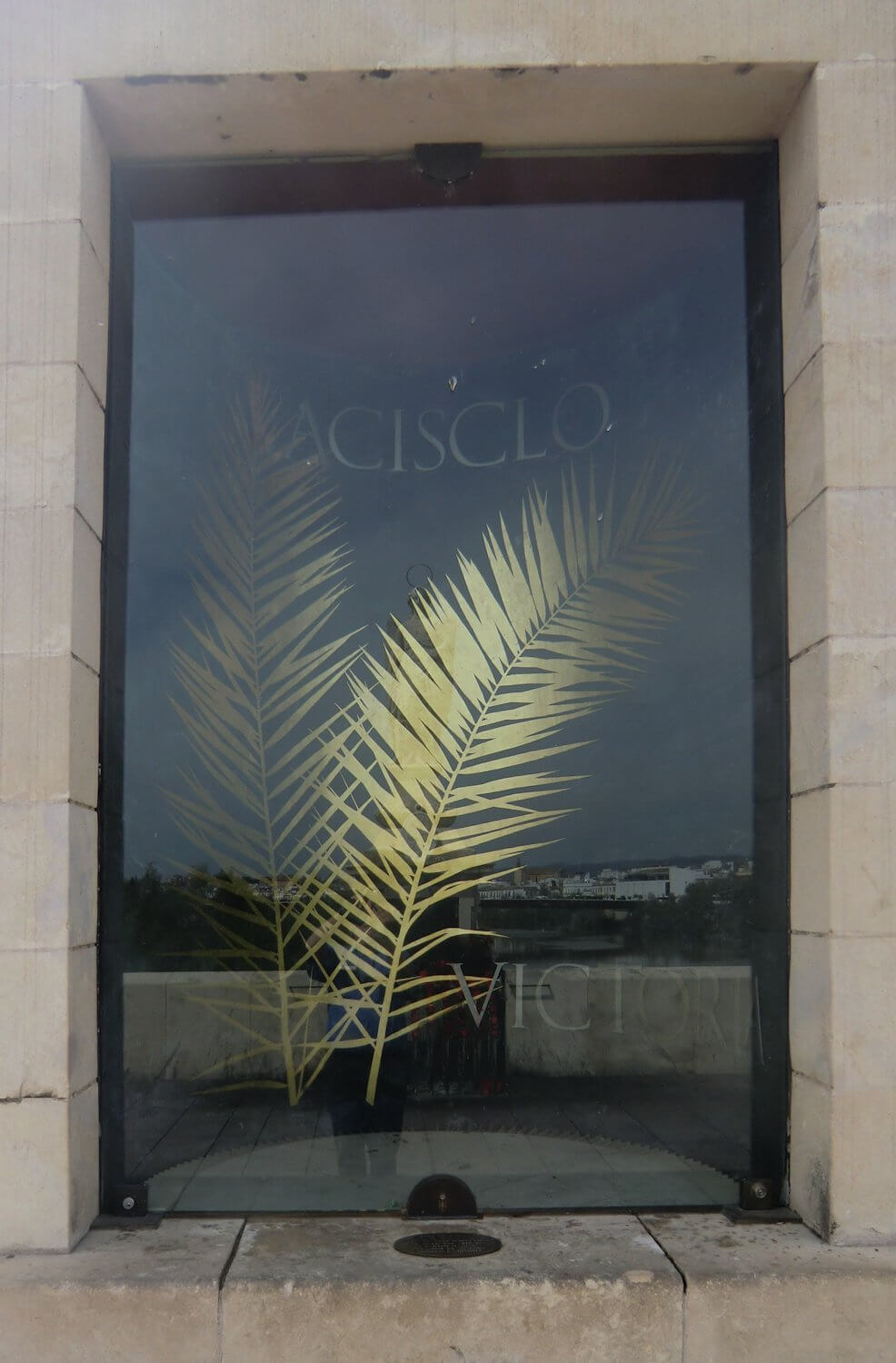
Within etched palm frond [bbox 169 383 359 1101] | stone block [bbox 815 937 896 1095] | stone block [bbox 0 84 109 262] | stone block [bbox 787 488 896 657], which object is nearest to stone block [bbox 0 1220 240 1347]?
etched palm frond [bbox 169 383 359 1101]

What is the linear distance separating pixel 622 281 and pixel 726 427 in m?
0.70

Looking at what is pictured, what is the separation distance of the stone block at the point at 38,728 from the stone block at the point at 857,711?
2492 mm

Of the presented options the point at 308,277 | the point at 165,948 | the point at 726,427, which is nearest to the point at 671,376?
the point at 726,427

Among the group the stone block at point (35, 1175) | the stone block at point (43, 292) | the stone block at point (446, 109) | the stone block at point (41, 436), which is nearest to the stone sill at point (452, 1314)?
the stone block at point (35, 1175)

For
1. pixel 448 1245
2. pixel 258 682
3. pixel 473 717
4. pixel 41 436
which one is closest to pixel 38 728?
pixel 258 682

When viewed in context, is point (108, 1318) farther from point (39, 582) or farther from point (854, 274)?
point (854, 274)

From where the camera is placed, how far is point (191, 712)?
14.9ft

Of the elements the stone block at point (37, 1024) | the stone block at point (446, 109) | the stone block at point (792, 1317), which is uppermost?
the stone block at point (446, 109)

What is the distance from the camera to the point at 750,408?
4594 mm

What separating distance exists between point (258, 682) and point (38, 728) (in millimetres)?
885

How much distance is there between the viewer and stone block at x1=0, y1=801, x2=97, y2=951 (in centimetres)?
392

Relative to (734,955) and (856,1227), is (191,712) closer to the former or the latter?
(734,955)

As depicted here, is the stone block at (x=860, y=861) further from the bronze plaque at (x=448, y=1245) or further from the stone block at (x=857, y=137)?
the stone block at (x=857, y=137)

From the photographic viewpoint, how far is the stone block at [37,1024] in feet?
12.7
